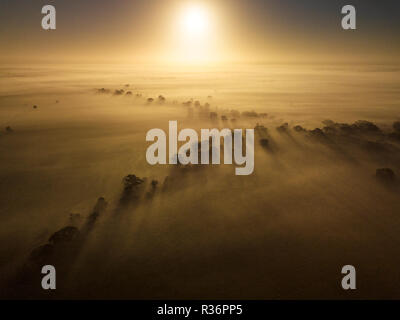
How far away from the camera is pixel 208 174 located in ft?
44.0

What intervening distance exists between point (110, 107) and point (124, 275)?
102 feet

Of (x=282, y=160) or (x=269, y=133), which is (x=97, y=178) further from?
(x=269, y=133)

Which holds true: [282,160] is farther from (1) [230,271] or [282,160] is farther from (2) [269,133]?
(1) [230,271]

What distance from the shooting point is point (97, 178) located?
1300 cm

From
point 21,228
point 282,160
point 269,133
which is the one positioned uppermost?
point 269,133

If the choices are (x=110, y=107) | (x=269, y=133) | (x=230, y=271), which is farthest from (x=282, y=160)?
(x=110, y=107)

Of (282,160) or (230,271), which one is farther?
(282,160)

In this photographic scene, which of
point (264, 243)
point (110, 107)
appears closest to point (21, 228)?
point (264, 243)

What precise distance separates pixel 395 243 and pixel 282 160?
7749 millimetres

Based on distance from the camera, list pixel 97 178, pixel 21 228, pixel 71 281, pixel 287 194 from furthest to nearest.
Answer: pixel 97 178 → pixel 287 194 → pixel 21 228 → pixel 71 281
